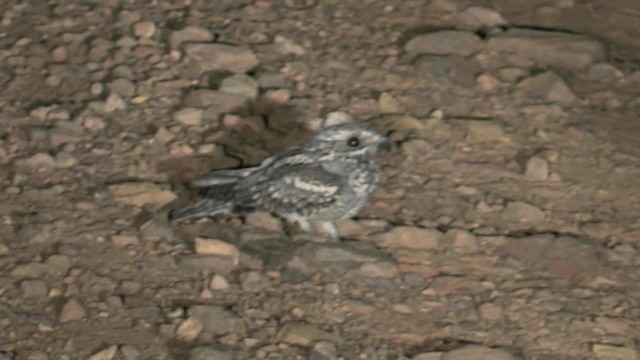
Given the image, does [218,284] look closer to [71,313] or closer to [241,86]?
[71,313]

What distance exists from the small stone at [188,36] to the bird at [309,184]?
1243 mm

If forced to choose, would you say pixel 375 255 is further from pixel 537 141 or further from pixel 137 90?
pixel 137 90

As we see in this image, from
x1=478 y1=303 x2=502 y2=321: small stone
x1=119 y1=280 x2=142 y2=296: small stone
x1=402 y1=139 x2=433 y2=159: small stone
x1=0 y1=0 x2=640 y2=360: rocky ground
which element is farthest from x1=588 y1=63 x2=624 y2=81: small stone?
x1=119 y1=280 x2=142 y2=296: small stone

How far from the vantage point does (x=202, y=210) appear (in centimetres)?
504

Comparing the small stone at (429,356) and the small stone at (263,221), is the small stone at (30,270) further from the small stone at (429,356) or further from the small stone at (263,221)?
the small stone at (429,356)

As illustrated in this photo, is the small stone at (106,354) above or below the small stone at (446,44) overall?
above

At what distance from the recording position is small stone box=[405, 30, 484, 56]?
626 cm

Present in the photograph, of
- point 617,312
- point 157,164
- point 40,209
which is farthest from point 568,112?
point 40,209

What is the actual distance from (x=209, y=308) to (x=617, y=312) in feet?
4.46

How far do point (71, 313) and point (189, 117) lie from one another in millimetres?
1316

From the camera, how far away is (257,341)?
458 centimetres

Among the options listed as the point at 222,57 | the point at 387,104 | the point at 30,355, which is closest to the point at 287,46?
the point at 222,57

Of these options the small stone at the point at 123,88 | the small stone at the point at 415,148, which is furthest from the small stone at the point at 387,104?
the small stone at the point at 123,88

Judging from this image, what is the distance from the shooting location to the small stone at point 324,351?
4504 mm
